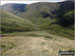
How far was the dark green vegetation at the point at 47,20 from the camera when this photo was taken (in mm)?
78250

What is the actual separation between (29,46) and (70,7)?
7408 cm

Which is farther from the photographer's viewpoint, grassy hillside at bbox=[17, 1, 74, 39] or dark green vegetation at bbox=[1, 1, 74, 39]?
grassy hillside at bbox=[17, 1, 74, 39]

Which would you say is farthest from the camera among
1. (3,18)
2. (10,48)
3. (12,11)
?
(12,11)

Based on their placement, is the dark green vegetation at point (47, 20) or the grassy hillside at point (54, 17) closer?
the dark green vegetation at point (47, 20)

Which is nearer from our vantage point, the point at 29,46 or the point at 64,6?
the point at 29,46

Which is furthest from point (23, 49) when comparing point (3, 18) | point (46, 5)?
point (46, 5)

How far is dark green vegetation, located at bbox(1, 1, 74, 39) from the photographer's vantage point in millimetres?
78250

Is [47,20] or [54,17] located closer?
[54,17]

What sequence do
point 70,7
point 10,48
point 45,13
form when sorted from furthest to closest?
point 45,13 < point 70,7 < point 10,48

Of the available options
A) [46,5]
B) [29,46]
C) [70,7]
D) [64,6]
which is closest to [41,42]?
[29,46]

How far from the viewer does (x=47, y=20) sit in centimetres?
11081

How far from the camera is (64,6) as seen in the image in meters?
118

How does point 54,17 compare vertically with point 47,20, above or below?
above

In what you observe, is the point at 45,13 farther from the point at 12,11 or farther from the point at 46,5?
the point at 12,11
